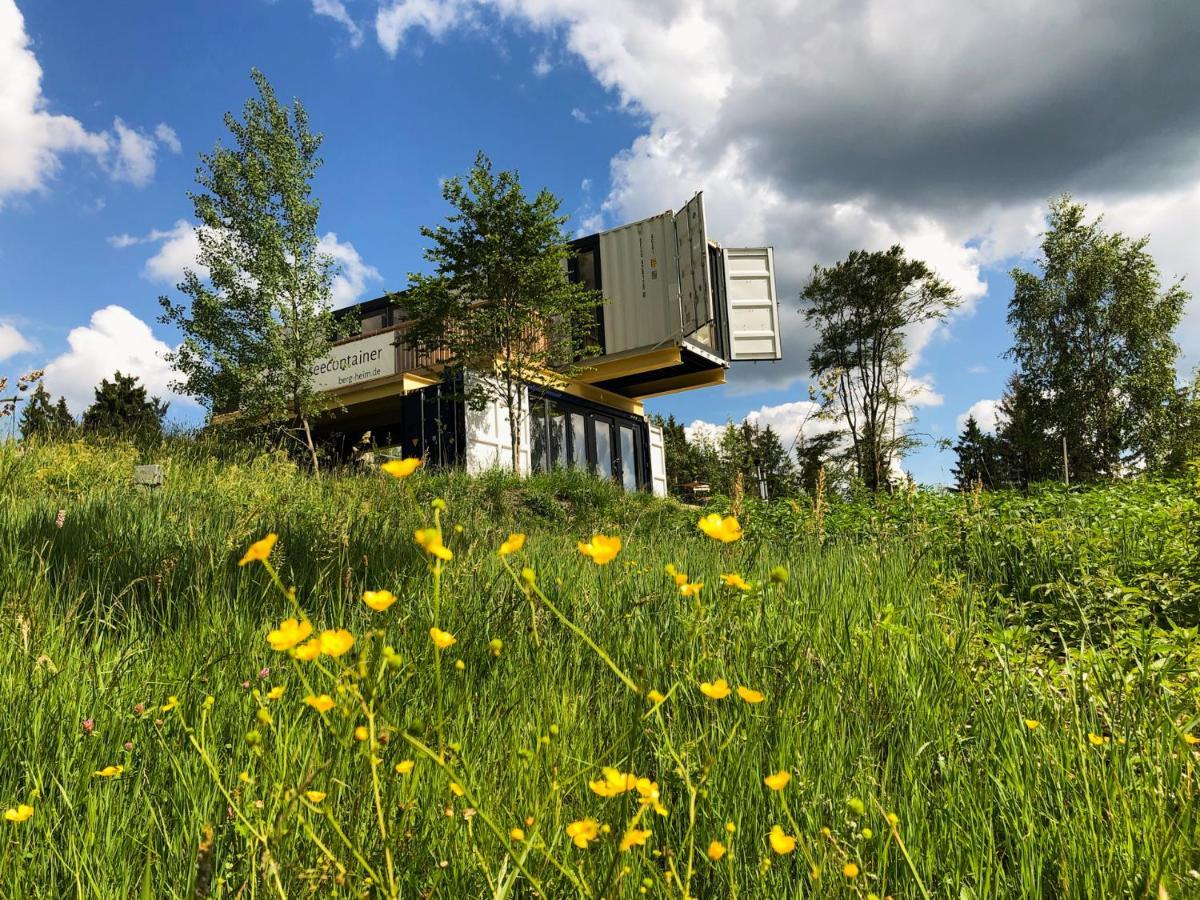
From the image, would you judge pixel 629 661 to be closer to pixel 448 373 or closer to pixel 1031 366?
pixel 448 373

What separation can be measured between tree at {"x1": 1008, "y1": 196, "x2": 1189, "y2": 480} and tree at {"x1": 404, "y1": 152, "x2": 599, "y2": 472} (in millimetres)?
16169

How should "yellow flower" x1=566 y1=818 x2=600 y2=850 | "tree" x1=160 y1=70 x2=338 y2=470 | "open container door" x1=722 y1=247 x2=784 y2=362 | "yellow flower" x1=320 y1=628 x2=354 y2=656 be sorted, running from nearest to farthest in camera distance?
"yellow flower" x1=320 y1=628 x2=354 y2=656
"yellow flower" x1=566 y1=818 x2=600 y2=850
"tree" x1=160 y1=70 x2=338 y2=470
"open container door" x1=722 y1=247 x2=784 y2=362

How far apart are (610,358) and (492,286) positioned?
Answer: 3608mm

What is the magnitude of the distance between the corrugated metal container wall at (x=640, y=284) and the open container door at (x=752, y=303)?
184 cm

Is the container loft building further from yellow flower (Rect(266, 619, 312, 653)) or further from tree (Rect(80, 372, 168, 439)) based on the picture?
yellow flower (Rect(266, 619, 312, 653))

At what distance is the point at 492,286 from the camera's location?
12.4 metres

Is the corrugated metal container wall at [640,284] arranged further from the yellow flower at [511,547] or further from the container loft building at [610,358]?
the yellow flower at [511,547]

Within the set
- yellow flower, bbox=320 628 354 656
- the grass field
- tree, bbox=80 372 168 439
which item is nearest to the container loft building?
tree, bbox=80 372 168 439

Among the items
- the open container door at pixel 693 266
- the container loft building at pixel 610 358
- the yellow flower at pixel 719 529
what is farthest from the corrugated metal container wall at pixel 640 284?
the yellow flower at pixel 719 529

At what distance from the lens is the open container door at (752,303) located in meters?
15.7

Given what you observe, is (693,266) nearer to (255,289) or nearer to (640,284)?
(640,284)

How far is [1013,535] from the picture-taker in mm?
4602

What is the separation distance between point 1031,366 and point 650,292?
14.2m

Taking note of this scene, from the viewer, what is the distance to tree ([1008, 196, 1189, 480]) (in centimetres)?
1997
